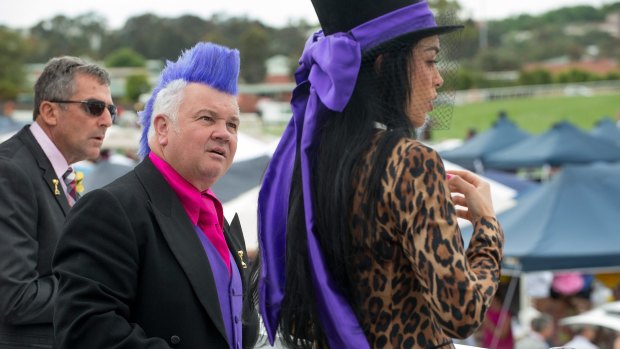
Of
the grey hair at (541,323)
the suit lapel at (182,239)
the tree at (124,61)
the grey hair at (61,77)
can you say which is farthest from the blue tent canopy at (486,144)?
the tree at (124,61)

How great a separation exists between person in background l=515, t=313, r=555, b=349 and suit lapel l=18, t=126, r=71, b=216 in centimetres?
666

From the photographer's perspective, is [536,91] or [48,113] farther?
[536,91]

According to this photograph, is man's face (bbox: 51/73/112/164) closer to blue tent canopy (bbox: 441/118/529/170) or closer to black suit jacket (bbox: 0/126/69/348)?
black suit jacket (bbox: 0/126/69/348)

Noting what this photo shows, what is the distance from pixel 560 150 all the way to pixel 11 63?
6348cm

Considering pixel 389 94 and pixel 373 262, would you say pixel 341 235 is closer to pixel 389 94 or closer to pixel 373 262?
pixel 373 262

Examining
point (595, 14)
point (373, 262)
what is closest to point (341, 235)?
point (373, 262)

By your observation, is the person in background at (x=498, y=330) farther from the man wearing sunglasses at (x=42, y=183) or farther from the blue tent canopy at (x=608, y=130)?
the blue tent canopy at (x=608, y=130)

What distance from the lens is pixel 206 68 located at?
104 inches

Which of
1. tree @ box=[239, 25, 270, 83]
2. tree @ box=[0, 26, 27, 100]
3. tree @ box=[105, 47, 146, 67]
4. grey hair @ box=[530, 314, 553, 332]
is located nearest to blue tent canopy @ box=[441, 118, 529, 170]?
grey hair @ box=[530, 314, 553, 332]

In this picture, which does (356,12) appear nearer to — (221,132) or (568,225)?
(221,132)

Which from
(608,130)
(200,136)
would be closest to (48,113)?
(200,136)

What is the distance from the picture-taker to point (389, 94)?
7.89 feet

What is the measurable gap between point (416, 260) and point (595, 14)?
589 ft

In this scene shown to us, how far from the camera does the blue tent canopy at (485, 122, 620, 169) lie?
61.5ft
